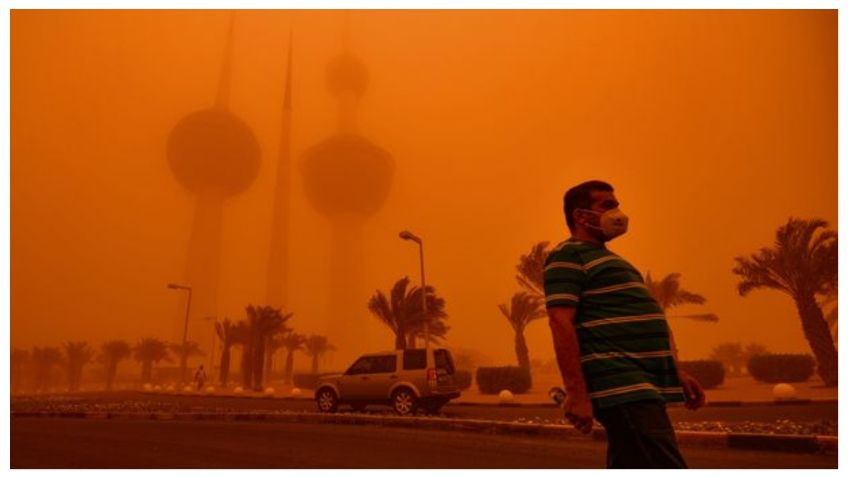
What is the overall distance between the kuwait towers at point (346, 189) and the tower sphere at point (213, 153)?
3359mm

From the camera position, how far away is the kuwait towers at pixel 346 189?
29.6 meters

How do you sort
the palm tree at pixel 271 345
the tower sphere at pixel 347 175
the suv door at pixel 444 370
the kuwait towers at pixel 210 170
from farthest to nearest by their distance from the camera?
the tower sphere at pixel 347 175, the palm tree at pixel 271 345, the kuwait towers at pixel 210 170, the suv door at pixel 444 370

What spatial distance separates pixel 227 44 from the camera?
1008 inches

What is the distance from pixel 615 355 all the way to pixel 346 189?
2995 centimetres

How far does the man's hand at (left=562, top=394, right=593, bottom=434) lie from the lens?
2.12 meters

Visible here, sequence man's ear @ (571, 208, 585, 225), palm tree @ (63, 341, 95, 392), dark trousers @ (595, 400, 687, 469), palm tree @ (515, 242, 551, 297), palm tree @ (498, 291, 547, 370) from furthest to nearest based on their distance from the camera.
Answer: palm tree @ (498, 291, 547, 370)
palm tree @ (63, 341, 95, 392)
palm tree @ (515, 242, 551, 297)
man's ear @ (571, 208, 585, 225)
dark trousers @ (595, 400, 687, 469)

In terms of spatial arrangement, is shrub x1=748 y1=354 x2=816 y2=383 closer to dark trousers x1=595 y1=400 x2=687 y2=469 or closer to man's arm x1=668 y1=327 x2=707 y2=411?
man's arm x1=668 y1=327 x2=707 y2=411

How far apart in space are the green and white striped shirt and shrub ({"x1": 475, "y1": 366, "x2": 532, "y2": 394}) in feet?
65.3

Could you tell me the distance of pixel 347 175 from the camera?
31047 mm

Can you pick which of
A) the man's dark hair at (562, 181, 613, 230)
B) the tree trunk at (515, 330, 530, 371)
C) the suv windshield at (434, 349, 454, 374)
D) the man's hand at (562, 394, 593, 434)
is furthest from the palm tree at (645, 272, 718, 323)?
the man's hand at (562, 394, 593, 434)

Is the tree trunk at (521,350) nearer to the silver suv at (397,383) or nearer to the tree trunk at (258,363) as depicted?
the tree trunk at (258,363)

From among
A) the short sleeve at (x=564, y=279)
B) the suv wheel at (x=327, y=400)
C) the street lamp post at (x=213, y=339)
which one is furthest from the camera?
the street lamp post at (x=213, y=339)

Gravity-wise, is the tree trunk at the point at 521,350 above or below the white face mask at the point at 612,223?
above

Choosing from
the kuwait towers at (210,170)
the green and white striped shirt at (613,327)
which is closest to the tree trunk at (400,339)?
the kuwait towers at (210,170)
